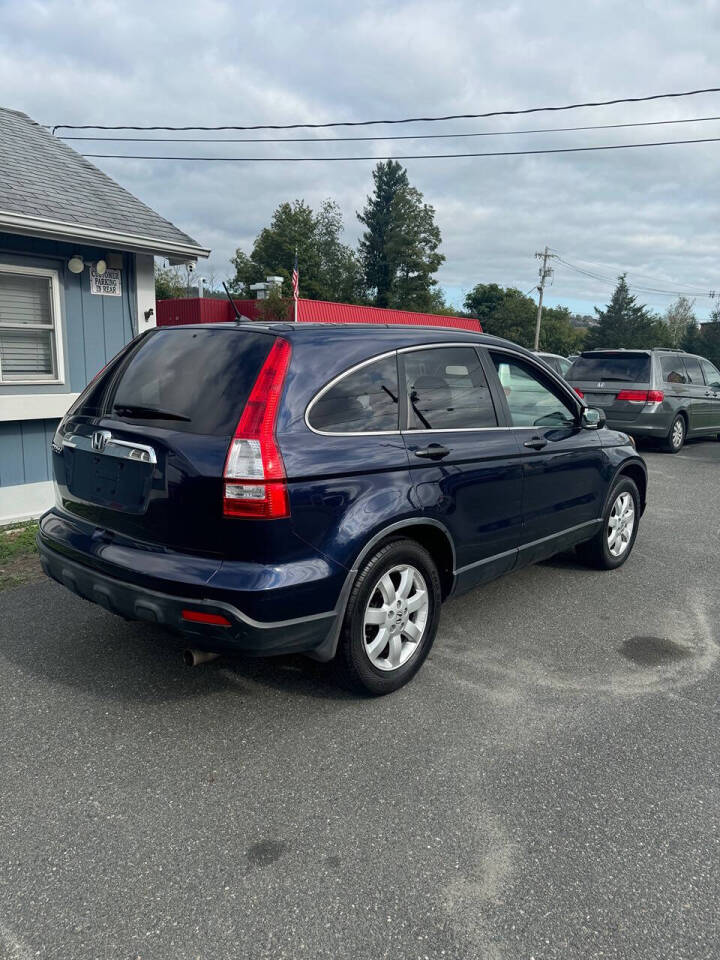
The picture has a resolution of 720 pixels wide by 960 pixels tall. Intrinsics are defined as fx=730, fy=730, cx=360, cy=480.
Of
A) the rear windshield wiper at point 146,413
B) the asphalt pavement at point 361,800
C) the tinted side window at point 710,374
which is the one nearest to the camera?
the asphalt pavement at point 361,800

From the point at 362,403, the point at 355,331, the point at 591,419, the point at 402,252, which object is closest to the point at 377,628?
the point at 362,403

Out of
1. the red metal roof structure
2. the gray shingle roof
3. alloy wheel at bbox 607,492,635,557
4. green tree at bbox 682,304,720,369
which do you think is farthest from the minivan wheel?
green tree at bbox 682,304,720,369

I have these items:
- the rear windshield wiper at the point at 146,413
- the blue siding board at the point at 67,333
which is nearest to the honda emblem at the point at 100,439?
the rear windshield wiper at the point at 146,413

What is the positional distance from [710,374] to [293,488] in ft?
42.3

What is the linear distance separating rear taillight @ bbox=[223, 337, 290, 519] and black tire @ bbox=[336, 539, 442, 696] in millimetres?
571

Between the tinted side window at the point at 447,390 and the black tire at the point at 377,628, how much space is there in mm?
641

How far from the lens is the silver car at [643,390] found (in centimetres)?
1200

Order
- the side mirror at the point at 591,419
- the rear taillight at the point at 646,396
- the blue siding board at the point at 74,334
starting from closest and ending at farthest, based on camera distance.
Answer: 1. the side mirror at the point at 591,419
2. the blue siding board at the point at 74,334
3. the rear taillight at the point at 646,396

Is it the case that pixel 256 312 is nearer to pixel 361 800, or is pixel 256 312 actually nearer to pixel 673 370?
pixel 673 370

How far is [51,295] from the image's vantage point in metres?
7.40

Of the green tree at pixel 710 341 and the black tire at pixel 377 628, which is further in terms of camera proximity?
the green tree at pixel 710 341

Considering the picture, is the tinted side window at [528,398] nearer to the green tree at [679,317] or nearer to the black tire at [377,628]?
the black tire at [377,628]

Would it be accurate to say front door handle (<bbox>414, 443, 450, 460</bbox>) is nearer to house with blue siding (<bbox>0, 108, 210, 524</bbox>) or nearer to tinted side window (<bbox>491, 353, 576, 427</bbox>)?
tinted side window (<bbox>491, 353, 576, 427</bbox>)

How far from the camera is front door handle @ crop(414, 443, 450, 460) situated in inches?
138
